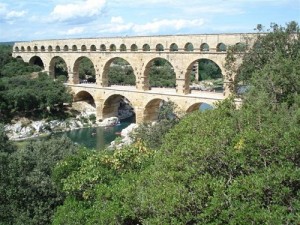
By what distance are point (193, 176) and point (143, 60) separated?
88.8ft

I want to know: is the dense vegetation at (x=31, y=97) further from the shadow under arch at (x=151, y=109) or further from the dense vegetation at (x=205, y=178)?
the dense vegetation at (x=205, y=178)

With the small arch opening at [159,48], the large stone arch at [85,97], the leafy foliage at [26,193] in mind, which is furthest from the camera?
the large stone arch at [85,97]

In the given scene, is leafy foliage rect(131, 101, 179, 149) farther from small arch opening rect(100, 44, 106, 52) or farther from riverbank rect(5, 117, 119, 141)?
small arch opening rect(100, 44, 106, 52)

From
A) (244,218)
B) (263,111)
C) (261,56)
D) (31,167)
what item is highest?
(261,56)

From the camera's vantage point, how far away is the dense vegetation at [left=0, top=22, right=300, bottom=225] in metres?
8.50

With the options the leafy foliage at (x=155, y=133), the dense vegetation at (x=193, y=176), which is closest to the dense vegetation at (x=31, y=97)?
the leafy foliage at (x=155, y=133)

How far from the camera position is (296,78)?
14562 millimetres

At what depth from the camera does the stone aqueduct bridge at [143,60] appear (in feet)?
103

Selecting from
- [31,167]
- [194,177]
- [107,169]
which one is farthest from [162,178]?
[31,167]

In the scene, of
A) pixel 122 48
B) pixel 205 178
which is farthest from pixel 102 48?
pixel 205 178

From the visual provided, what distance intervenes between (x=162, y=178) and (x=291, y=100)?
6598 mm

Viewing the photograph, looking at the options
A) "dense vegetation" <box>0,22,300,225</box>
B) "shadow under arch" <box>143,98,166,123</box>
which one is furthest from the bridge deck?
"dense vegetation" <box>0,22,300,225</box>

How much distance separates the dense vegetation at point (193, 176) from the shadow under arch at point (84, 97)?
2757cm

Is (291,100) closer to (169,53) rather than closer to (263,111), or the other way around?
(263,111)
